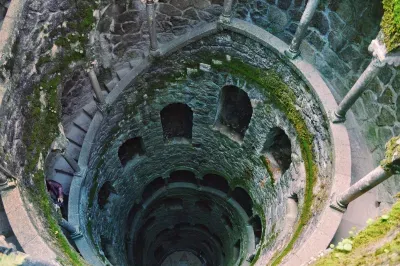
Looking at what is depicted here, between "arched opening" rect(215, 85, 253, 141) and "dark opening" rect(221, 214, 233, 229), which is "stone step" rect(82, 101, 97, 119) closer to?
"arched opening" rect(215, 85, 253, 141)

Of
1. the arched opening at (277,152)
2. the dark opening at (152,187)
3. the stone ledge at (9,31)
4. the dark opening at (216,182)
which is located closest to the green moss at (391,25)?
the arched opening at (277,152)

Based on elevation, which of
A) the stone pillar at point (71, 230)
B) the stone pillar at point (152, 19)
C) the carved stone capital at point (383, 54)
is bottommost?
the stone pillar at point (71, 230)

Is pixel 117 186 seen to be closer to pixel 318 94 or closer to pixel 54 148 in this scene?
pixel 54 148

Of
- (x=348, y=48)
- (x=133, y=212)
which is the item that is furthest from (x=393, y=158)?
(x=133, y=212)

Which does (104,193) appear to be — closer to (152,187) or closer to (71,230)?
(152,187)

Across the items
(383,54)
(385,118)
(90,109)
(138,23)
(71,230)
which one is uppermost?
(138,23)

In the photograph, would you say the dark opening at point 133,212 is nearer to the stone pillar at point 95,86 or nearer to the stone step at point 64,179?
the stone step at point 64,179

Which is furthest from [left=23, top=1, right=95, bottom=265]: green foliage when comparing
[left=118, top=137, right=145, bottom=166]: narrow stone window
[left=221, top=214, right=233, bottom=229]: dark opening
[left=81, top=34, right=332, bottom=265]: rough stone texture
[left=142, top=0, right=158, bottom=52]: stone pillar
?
[left=221, top=214, right=233, bottom=229]: dark opening

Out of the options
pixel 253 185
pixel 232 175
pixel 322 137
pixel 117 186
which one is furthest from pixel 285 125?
pixel 117 186
